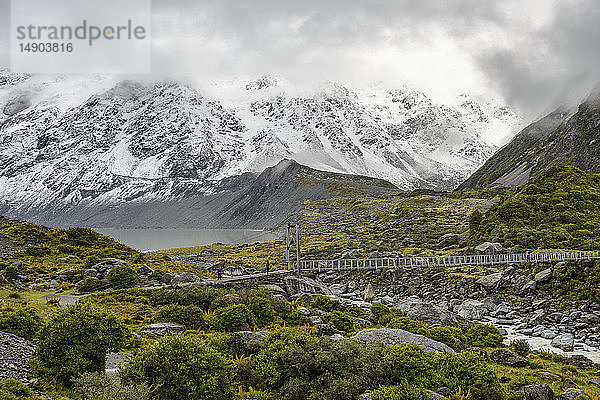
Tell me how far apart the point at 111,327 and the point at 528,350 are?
1903 cm

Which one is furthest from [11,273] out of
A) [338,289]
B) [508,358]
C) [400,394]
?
[508,358]

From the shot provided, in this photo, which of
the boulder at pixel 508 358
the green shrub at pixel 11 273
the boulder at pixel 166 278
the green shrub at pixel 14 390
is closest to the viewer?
the green shrub at pixel 14 390

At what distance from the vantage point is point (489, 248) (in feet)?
139

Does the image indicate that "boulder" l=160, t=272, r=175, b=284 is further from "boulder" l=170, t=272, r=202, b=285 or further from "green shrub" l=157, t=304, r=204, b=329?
"green shrub" l=157, t=304, r=204, b=329

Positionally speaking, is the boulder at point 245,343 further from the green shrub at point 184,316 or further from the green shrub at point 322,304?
the green shrub at point 322,304

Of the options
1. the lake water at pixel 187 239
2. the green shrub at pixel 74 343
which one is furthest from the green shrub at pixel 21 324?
the lake water at pixel 187 239

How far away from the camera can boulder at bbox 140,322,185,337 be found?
1918 cm

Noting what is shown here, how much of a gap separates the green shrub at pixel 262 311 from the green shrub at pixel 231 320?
92cm

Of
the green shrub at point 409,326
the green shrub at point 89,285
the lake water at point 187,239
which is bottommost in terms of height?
the lake water at point 187,239

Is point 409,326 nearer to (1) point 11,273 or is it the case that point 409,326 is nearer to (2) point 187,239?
(1) point 11,273

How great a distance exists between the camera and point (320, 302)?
29.3 meters

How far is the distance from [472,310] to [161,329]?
2235 centimetres

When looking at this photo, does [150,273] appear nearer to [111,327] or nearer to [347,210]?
[111,327]

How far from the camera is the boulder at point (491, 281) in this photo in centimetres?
3491
